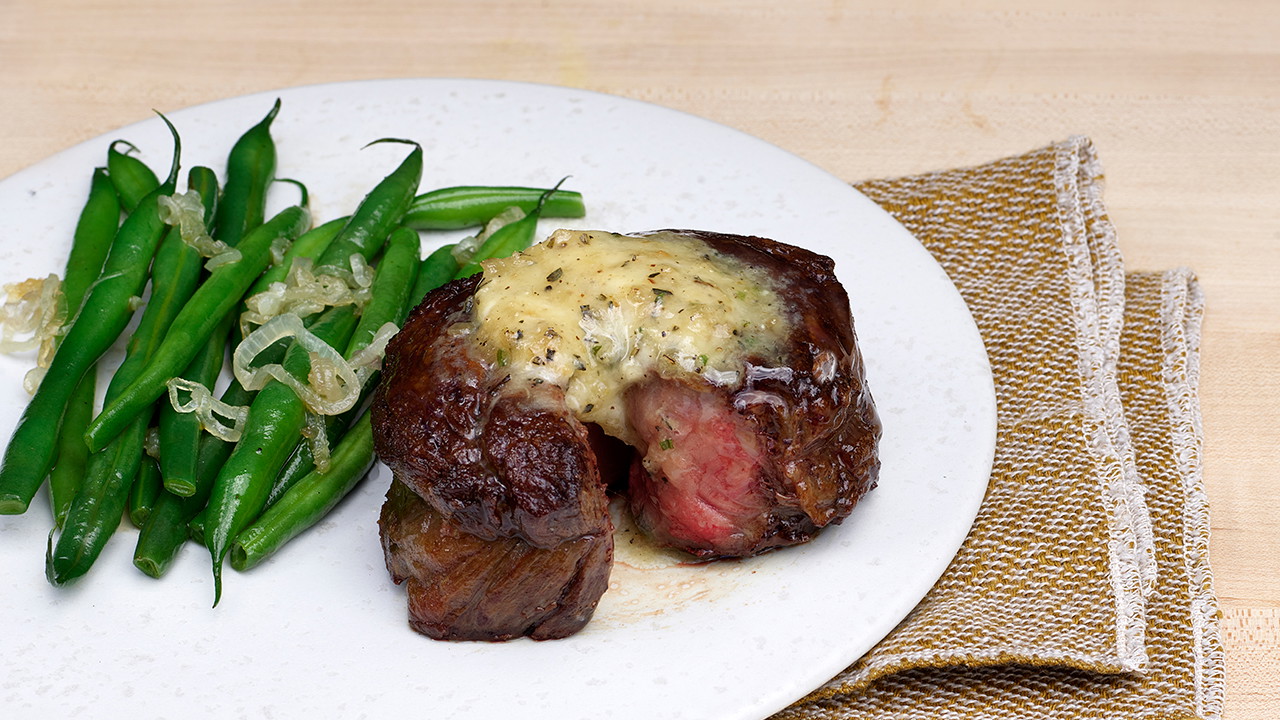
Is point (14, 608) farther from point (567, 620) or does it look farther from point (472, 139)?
point (472, 139)

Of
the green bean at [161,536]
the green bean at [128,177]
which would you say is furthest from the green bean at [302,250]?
the green bean at [161,536]

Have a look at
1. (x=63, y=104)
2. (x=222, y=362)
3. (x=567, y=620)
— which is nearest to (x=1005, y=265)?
(x=567, y=620)

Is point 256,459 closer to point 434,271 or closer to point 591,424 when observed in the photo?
point 591,424

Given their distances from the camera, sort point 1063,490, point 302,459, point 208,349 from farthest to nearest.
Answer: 1. point 208,349
2. point 1063,490
3. point 302,459

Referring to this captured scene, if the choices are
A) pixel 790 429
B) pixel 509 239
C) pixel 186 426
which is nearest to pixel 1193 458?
pixel 790 429

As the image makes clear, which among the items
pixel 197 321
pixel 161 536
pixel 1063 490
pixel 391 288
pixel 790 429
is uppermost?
pixel 1063 490

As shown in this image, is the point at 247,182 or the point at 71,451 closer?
the point at 71,451

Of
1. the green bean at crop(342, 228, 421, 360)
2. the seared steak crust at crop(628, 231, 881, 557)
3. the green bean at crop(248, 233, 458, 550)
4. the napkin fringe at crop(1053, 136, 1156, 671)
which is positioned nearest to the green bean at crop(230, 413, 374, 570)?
the green bean at crop(248, 233, 458, 550)
